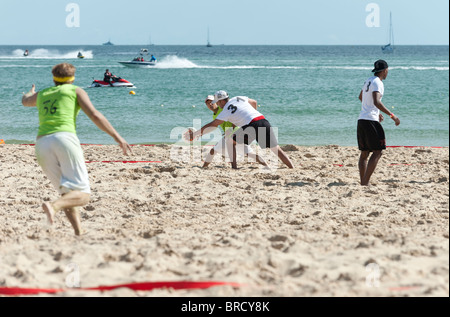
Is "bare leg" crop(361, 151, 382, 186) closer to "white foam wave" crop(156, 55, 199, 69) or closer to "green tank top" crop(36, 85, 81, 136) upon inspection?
"green tank top" crop(36, 85, 81, 136)

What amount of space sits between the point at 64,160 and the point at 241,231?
1.61 meters

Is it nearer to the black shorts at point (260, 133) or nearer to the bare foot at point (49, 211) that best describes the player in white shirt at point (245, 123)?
the black shorts at point (260, 133)

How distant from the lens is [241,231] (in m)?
5.17

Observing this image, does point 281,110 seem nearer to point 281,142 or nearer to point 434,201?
point 281,142

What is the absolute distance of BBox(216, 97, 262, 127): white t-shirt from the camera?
793 cm

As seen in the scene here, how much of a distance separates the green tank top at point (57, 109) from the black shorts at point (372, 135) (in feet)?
11.7

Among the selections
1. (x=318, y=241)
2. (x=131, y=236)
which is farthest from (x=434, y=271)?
(x=131, y=236)

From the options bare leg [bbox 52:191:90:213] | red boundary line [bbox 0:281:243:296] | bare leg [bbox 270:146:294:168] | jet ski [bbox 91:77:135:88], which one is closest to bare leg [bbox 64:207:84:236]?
→ bare leg [bbox 52:191:90:213]

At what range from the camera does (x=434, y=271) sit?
3754 mm

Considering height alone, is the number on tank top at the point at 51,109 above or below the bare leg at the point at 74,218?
above

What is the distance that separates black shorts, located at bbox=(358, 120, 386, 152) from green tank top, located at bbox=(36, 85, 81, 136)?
3568mm

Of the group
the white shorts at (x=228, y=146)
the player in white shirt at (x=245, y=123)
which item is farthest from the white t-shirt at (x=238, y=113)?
the white shorts at (x=228, y=146)

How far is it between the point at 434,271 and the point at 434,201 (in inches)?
99.2

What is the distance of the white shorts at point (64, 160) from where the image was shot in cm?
467
